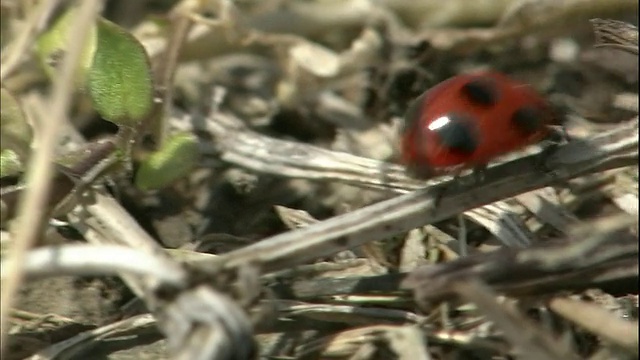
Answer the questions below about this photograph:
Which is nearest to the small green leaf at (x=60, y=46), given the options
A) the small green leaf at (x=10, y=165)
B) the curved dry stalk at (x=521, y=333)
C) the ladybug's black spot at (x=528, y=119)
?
the small green leaf at (x=10, y=165)

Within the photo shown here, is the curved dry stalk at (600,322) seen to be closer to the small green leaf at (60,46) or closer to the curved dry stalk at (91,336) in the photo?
the curved dry stalk at (91,336)

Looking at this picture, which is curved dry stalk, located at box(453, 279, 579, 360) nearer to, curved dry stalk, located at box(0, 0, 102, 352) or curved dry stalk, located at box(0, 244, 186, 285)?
curved dry stalk, located at box(0, 244, 186, 285)

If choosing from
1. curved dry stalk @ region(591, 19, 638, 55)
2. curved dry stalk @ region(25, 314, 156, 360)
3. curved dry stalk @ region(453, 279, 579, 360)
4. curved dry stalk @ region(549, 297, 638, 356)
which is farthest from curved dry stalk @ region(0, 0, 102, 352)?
curved dry stalk @ region(591, 19, 638, 55)

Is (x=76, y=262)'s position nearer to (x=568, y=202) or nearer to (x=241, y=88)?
(x=568, y=202)

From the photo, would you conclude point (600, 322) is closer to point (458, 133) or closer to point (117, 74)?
point (458, 133)

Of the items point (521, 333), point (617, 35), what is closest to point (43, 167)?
point (521, 333)

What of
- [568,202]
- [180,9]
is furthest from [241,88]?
[568,202]
